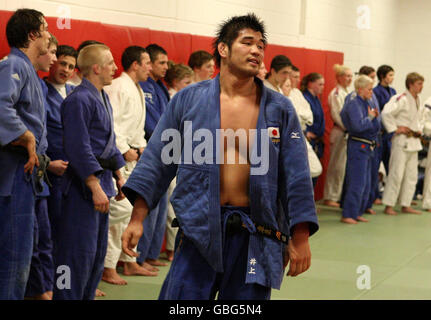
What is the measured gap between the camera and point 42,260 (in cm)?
478

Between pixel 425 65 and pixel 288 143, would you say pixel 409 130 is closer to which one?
pixel 425 65

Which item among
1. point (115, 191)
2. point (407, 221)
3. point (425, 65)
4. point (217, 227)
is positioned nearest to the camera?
point (217, 227)

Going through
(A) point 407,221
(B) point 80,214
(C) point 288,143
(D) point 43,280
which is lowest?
(A) point 407,221

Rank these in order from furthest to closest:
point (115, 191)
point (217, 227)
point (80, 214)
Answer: point (115, 191) < point (80, 214) < point (217, 227)

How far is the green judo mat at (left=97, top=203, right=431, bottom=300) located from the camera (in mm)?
5465

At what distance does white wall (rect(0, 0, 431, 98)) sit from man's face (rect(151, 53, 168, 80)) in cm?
65

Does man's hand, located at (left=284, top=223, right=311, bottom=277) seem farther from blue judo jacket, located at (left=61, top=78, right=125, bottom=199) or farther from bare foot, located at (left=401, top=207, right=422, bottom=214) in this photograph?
bare foot, located at (left=401, top=207, right=422, bottom=214)

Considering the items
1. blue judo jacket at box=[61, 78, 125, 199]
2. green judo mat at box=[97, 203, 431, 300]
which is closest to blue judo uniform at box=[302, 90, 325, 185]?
green judo mat at box=[97, 203, 431, 300]

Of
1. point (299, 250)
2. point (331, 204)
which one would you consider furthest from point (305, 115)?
point (299, 250)

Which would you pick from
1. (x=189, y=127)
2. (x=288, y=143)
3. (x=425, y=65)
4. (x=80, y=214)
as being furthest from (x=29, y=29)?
(x=425, y=65)

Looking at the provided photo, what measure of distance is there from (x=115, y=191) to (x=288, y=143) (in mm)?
1991

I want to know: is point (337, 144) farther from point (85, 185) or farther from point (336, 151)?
point (85, 185)

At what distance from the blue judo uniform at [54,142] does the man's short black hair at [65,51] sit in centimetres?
24

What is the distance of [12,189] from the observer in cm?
398
